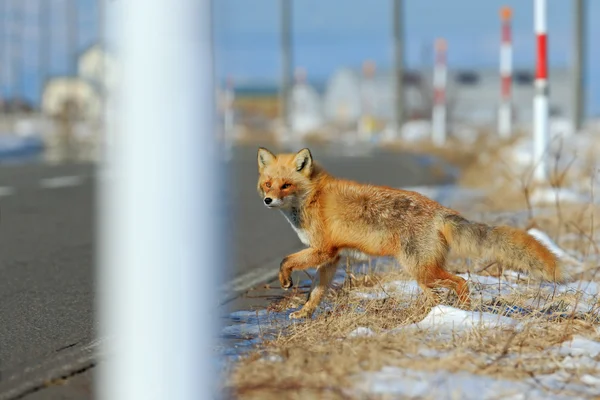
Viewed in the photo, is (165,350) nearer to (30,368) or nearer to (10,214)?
(30,368)

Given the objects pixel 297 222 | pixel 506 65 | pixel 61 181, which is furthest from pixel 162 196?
pixel 506 65

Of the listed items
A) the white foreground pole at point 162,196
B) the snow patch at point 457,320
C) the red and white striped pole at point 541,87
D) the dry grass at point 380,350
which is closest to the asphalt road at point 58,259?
the white foreground pole at point 162,196

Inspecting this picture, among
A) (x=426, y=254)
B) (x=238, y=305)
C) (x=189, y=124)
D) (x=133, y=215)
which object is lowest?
(x=238, y=305)

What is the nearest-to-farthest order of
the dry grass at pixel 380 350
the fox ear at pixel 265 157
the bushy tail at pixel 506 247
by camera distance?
the dry grass at pixel 380 350 → the bushy tail at pixel 506 247 → the fox ear at pixel 265 157

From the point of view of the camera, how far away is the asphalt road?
14.0 ft

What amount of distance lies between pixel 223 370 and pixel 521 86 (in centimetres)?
5490

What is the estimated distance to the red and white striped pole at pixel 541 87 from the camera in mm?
11391

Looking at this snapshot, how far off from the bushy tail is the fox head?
801 mm

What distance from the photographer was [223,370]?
372cm

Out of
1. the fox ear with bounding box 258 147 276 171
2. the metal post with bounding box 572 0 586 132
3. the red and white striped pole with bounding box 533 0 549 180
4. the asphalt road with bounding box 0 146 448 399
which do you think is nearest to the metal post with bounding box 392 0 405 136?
the metal post with bounding box 572 0 586 132

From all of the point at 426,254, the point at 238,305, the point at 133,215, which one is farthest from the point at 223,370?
the point at 238,305

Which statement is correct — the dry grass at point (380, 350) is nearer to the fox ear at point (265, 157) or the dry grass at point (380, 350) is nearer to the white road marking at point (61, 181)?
the fox ear at point (265, 157)

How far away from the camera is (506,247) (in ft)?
16.1

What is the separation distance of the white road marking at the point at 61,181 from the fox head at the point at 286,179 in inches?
408
